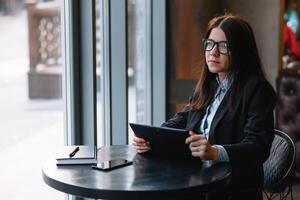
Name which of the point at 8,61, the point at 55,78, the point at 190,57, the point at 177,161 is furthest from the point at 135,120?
the point at 177,161

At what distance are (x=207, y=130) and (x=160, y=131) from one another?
0.32 metres

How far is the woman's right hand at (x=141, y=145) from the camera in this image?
194 centimetres

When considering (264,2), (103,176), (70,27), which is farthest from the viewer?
(264,2)

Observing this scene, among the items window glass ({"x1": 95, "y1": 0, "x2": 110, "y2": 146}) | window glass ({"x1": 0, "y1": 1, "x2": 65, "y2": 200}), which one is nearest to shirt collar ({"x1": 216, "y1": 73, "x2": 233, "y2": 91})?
window glass ({"x1": 0, "y1": 1, "x2": 65, "y2": 200})

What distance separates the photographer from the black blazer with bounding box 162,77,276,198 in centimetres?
182

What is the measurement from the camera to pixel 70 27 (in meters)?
2.48

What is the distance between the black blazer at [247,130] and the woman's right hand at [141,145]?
26cm

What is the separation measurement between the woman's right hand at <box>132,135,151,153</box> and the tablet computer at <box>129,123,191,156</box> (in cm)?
2

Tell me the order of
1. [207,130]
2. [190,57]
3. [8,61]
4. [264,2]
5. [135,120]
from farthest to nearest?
[264,2]
[190,57]
[135,120]
[8,61]
[207,130]

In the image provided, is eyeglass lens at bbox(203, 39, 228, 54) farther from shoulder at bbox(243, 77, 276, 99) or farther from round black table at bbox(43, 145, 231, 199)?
round black table at bbox(43, 145, 231, 199)

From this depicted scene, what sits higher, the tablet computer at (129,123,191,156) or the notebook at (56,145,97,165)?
the tablet computer at (129,123,191,156)

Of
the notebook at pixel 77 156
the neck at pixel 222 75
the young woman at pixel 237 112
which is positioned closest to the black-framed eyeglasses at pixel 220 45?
the young woman at pixel 237 112

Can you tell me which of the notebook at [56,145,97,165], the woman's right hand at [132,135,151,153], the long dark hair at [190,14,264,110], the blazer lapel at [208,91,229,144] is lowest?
the notebook at [56,145,97,165]

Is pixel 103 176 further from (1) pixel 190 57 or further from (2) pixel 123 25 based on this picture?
(1) pixel 190 57
